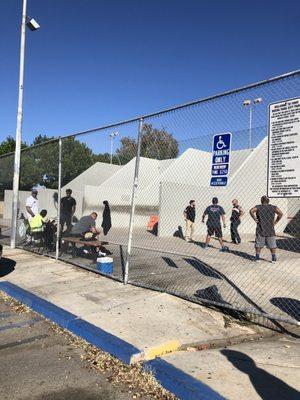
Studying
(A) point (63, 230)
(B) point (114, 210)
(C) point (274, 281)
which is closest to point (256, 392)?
(C) point (274, 281)

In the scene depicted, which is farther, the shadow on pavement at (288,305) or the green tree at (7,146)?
the green tree at (7,146)

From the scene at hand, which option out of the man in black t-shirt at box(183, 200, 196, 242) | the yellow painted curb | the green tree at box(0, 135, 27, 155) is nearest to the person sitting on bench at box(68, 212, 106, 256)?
the yellow painted curb

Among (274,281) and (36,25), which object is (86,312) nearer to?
(274,281)

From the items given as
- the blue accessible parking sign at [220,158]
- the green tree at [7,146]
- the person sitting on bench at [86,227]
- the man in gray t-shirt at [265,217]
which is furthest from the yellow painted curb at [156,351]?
the green tree at [7,146]

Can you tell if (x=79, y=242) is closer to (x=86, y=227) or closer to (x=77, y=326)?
(x=86, y=227)

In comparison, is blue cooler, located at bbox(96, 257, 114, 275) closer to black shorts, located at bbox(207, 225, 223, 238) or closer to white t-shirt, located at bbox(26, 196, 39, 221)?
white t-shirt, located at bbox(26, 196, 39, 221)

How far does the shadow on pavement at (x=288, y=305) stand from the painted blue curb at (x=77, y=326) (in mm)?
2515

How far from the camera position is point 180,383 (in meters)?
3.48

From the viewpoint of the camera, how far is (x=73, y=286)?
688cm

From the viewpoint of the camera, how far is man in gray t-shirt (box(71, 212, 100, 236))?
9.27m

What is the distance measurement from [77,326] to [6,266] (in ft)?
13.3

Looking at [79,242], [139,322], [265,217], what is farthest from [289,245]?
[139,322]

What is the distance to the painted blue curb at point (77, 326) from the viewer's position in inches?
167

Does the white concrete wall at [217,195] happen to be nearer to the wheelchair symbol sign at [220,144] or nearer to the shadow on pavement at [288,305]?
the shadow on pavement at [288,305]
